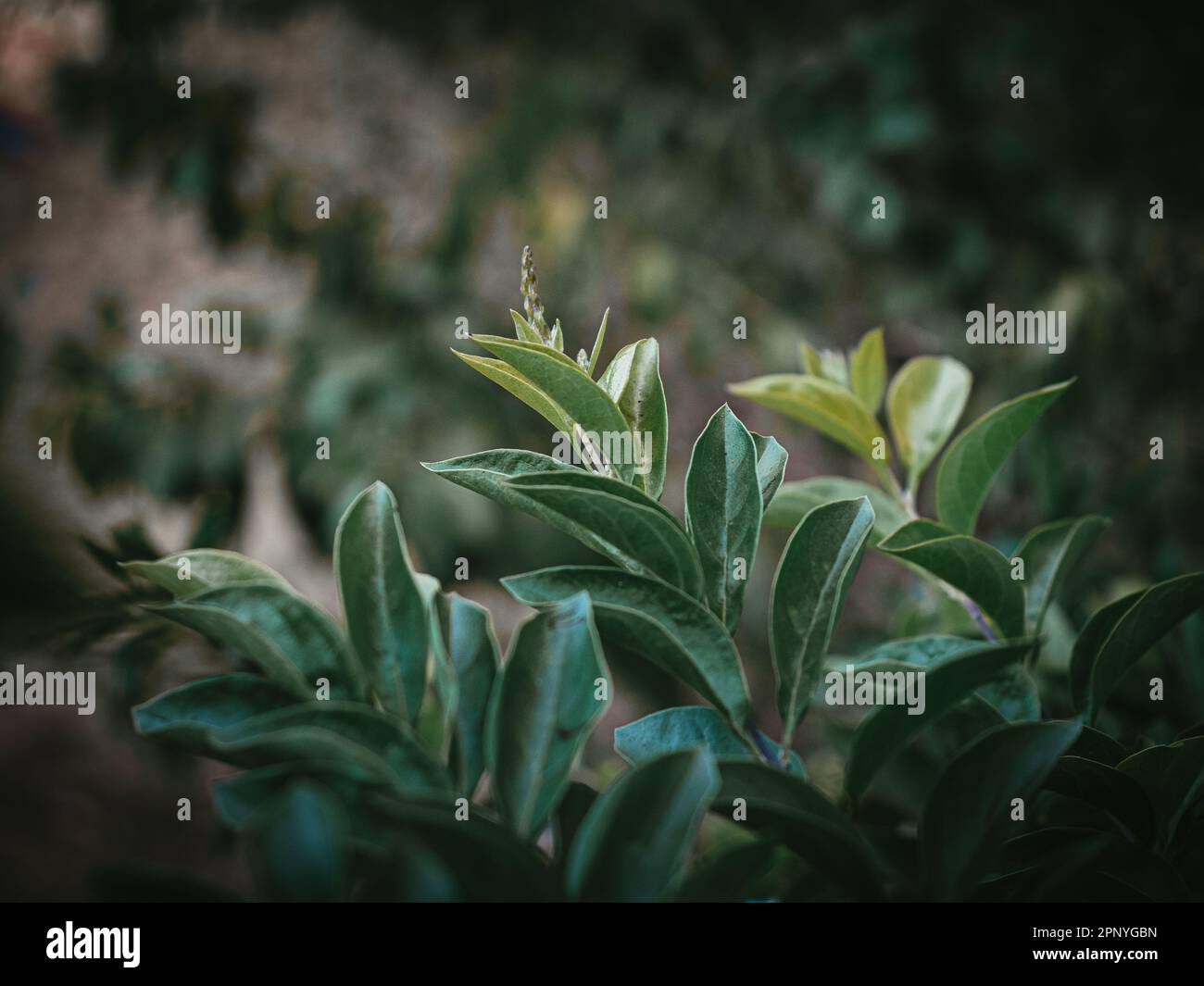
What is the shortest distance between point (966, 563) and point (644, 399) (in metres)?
0.13

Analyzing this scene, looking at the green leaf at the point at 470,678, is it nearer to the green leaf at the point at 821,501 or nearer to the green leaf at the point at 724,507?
the green leaf at the point at 724,507

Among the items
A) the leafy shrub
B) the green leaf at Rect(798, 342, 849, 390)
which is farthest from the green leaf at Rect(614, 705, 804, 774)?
the green leaf at Rect(798, 342, 849, 390)

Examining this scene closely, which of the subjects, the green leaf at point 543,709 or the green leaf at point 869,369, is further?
the green leaf at point 869,369

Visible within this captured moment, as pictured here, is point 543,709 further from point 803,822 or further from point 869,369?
point 869,369

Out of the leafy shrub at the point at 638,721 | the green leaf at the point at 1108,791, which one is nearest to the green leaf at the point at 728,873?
the leafy shrub at the point at 638,721

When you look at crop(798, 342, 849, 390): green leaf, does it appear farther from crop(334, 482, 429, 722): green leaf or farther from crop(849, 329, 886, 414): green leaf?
crop(334, 482, 429, 722): green leaf

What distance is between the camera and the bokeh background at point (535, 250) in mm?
1068

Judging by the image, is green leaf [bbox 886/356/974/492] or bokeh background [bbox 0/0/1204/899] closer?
green leaf [bbox 886/356/974/492]

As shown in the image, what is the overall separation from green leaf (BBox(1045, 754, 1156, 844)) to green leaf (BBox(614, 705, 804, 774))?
9 cm

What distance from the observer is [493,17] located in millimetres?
1649

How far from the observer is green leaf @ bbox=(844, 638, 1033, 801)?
247 mm

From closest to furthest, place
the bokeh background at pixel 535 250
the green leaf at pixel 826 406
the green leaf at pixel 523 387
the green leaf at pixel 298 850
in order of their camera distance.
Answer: the green leaf at pixel 298 850 < the green leaf at pixel 523 387 < the green leaf at pixel 826 406 < the bokeh background at pixel 535 250

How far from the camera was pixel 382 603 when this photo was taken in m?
0.28
